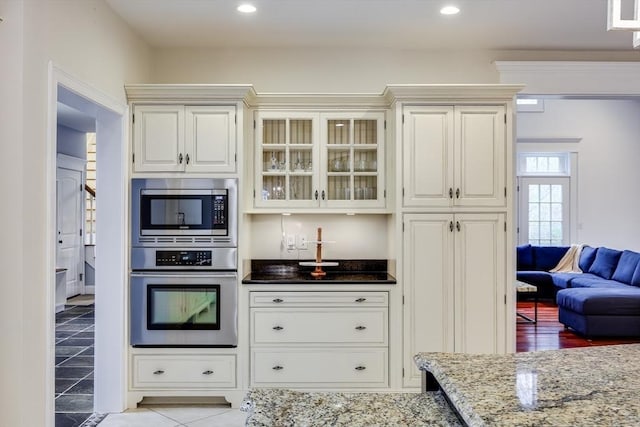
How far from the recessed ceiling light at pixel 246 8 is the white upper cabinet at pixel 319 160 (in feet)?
2.53

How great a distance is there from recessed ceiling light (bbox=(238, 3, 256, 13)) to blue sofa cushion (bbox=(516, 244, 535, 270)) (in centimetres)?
644

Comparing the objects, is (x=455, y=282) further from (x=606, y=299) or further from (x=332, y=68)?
(x=606, y=299)

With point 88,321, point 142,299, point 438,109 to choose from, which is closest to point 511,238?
point 438,109

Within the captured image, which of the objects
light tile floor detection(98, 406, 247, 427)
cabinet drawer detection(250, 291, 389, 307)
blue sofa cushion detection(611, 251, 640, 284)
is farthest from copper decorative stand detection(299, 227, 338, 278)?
blue sofa cushion detection(611, 251, 640, 284)

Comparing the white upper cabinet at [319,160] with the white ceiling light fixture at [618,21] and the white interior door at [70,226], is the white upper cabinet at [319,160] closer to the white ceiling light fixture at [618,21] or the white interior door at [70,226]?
the white ceiling light fixture at [618,21]

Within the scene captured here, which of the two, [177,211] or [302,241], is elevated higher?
[177,211]

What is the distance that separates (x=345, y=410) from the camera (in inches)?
54.4

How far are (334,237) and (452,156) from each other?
1.20 meters

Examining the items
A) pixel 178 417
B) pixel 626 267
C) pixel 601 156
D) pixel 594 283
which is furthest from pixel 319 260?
pixel 601 156

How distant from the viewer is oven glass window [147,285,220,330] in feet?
11.3

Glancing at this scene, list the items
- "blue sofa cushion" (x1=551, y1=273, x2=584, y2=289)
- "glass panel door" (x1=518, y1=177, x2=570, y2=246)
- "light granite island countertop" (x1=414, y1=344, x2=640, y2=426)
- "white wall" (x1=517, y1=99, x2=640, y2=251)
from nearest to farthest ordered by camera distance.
→ 1. "light granite island countertop" (x1=414, y1=344, x2=640, y2=426)
2. "blue sofa cushion" (x1=551, y1=273, x2=584, y2=289)
3. "white wall" (x1=517, y1=99, x2=640, y2=251)
4. "glass panel door" (x1=518, y1=177, x2=570, y2=246)

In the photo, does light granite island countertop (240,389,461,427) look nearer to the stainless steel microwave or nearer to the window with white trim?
the stainless steel microwave

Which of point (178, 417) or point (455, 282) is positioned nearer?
point (178, 417)

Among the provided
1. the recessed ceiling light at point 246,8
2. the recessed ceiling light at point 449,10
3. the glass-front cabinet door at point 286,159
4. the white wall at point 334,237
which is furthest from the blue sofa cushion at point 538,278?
the recessed ceiling light at point 246,8
